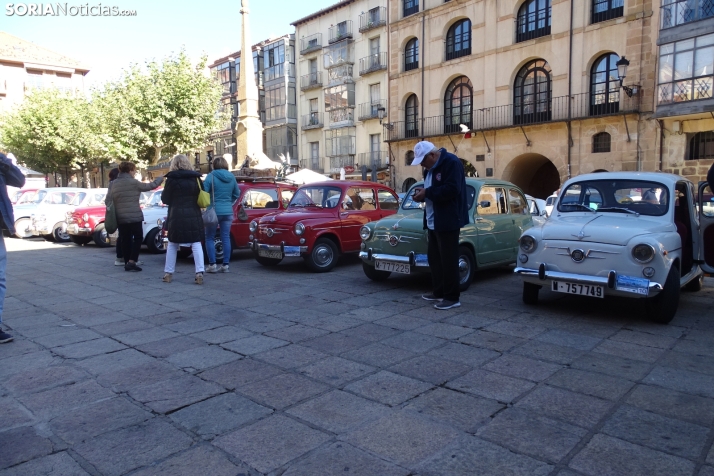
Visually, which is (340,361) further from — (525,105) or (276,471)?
(525,105)

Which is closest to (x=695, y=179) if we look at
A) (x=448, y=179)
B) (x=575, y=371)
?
(x=448, y=179)

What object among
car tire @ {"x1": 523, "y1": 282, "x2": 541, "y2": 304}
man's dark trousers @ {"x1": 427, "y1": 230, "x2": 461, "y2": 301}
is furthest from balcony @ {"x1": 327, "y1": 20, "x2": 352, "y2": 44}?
car tire @ {"x1": 523, "y1": 282, "x2": 541, "y2": 304}

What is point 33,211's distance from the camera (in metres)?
17.5

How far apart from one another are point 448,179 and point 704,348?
3.00 metres

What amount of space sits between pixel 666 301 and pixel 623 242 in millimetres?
740

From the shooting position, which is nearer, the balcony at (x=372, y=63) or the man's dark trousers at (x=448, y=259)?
the man's dark trousers at (x=448, y=259)

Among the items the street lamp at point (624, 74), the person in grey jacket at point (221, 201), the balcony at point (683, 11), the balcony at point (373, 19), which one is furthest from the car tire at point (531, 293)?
the balcony at point (373, 19)

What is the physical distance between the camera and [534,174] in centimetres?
2841

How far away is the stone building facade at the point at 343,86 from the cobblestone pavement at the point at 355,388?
26.2 metres

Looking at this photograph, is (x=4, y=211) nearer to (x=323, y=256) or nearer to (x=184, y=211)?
(x=184, y=211)

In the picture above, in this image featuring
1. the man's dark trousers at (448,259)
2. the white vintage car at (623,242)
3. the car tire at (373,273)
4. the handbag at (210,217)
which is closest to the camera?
the white vintage car at (623,242)

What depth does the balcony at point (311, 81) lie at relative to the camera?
3819 centimetres

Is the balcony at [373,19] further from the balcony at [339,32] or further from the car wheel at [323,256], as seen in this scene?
the car wheel at [323,256]

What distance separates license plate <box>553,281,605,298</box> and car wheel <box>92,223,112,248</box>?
11865 millimetres
